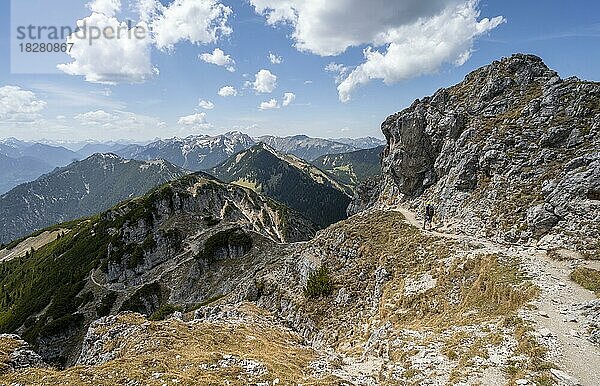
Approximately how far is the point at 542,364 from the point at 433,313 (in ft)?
39.1

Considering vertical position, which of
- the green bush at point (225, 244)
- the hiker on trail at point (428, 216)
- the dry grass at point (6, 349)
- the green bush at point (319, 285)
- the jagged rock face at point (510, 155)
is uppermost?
the jagged rock face at point (510, 155)

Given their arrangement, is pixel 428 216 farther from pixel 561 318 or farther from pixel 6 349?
pixel 6 349

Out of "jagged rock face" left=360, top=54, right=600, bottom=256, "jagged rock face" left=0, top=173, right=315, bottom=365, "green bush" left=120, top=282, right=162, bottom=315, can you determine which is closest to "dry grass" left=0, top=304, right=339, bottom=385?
"jagged rock face" left=0, top=173, right=315, bottom=365

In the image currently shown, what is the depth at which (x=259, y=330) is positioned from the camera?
1574 inches

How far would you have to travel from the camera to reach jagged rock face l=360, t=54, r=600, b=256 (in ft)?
123

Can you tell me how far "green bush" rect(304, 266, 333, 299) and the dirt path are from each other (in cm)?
2036

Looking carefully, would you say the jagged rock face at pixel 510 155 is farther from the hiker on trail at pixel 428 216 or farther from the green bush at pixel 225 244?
the green bush at pixel 225 244

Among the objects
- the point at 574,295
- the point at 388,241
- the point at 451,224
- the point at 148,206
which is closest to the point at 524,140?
the point at 451,224

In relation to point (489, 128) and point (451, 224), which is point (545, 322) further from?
point (489, 128)

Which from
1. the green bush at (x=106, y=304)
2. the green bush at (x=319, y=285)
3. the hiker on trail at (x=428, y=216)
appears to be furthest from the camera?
the green bush at (x=106, y=304)

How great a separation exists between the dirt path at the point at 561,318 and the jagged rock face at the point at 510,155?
190 inches

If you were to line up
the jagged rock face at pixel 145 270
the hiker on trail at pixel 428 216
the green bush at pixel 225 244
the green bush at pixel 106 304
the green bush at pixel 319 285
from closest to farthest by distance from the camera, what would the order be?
the green bush at pixel 319 285 < the hiker on trail at pixel 428 216 < the jagged rock face at pixel 145 270 < the green bush at pixel 225 244 < the green bush at pixel 106 304

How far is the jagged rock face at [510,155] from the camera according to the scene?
3750 centimetres

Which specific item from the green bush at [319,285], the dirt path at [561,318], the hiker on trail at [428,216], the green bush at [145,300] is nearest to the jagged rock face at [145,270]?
the green bush at [145,300]
